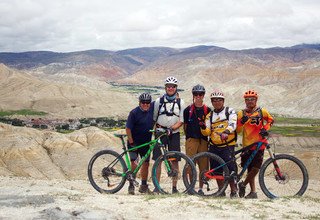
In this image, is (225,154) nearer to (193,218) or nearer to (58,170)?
(193,218)

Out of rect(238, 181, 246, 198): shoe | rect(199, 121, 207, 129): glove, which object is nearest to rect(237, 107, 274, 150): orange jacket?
rect(199, 121, 207, 129): glove

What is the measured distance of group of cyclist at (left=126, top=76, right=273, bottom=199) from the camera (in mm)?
9969

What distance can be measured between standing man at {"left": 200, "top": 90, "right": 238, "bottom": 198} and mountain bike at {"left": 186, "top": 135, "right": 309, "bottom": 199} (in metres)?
0.14

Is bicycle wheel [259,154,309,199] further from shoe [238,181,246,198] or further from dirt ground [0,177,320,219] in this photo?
dirt ground [0,177,320,219]

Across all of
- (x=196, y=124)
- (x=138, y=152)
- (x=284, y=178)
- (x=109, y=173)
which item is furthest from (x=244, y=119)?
(x=109, y=173)

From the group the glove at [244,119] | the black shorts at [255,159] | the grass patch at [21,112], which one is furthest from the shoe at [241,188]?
the grass patch at [21,112]

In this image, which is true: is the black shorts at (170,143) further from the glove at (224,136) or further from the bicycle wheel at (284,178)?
the bicycle wheel at (284,178)

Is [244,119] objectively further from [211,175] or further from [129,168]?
[129,168]

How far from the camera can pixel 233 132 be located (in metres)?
9.98

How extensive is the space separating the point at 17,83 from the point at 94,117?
160 feet

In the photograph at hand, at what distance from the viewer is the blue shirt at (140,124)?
1036 centimetres

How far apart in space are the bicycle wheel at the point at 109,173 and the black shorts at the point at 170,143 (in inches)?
35.9

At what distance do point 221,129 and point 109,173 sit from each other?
3.07 m

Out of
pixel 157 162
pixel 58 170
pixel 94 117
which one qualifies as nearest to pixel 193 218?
pixel 157 162
